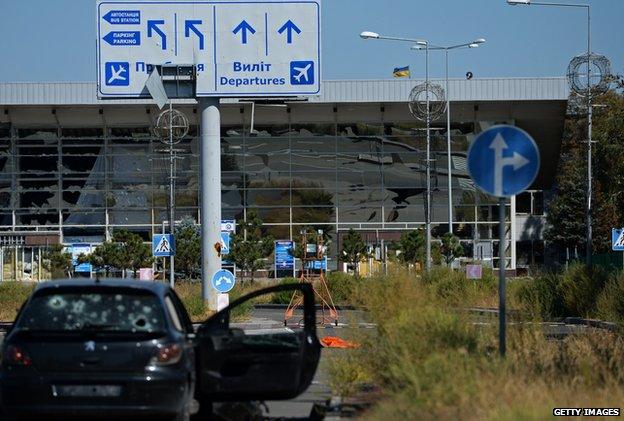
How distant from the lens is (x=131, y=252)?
4688 centimetres

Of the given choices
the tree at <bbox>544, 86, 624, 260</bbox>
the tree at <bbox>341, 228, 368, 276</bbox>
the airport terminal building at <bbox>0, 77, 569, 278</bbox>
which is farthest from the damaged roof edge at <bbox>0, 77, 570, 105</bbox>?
the tree at <bbox>341, 228, 368, 276</bbox>

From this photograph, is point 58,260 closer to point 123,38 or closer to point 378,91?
point 378,91

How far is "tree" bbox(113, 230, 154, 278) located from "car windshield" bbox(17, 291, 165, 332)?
37040 mm

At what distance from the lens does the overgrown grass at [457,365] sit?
28.9 ft

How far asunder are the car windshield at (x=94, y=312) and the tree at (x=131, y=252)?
37040mm

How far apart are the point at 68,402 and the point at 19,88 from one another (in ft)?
153

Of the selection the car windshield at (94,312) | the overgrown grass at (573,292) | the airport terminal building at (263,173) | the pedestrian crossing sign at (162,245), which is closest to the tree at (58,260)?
the airport terminal building at (263,173)

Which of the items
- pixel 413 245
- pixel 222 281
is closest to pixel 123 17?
pixel 222 281

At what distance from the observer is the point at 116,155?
5712 cm

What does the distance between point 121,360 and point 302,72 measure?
17364 millimetres

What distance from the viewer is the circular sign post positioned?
34.2 feet

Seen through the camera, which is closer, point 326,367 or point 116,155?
point 326,367

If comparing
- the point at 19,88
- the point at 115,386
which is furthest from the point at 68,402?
the point at 19,88

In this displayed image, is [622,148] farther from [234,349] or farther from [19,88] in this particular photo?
[234,349]
